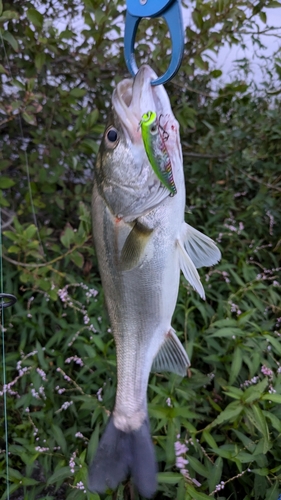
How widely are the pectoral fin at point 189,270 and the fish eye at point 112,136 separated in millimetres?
270

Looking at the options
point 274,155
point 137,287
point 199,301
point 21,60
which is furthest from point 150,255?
point 274,155

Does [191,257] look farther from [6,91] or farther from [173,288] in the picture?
[6,91]

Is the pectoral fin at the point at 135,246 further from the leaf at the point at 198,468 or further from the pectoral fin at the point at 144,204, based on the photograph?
the leaf at the point at 198,468

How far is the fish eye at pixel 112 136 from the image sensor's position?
0.91m

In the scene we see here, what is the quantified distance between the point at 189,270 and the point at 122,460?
1.61ft

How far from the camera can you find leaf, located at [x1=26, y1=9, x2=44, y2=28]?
1.64 m

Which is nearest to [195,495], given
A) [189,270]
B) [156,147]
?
[189,270]

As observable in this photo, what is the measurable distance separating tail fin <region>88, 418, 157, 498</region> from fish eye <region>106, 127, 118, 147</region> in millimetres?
675

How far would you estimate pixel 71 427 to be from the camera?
174 cm

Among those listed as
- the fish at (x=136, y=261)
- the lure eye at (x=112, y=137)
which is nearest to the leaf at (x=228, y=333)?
the fish at (x=136, y=261)

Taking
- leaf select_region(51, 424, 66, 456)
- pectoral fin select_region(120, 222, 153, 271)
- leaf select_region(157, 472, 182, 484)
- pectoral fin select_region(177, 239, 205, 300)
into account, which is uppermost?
pectoral fin select_region(120, 222, 153, 271)

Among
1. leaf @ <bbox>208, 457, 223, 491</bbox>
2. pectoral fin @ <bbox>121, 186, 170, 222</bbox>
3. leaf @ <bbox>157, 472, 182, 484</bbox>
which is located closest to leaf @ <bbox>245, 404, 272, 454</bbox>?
leaf @ <bbox>208, 457, 223, 491</bbox>

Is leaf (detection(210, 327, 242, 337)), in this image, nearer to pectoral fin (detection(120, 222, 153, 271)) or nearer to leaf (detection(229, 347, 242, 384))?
leaf (detection(229, 347, 242, 384))

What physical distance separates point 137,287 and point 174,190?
10.4 inches
